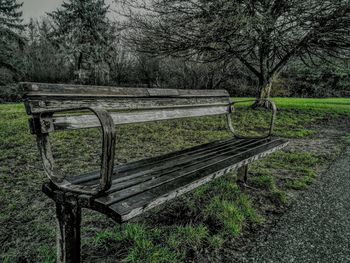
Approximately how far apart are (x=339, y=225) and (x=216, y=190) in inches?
45.9

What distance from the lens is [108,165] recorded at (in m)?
1.26

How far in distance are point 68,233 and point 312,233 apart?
1.86 m

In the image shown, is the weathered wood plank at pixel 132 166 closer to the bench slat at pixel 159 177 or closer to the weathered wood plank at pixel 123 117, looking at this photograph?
the bench slat at pixel 159 177

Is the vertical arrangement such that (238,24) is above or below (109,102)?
above

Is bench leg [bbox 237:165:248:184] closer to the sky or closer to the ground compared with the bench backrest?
closer to the ground

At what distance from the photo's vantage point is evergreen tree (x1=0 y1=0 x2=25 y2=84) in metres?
23.8

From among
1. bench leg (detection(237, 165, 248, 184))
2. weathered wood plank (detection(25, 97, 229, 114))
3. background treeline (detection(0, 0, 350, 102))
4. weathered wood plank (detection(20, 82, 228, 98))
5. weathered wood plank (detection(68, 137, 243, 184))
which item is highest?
background treeline (detection(0, 0, 350, 102))

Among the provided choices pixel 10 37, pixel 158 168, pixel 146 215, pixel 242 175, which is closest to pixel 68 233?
pixel 158 168

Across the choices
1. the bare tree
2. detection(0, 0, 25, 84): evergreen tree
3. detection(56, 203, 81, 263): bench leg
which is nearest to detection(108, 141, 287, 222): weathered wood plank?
detection(56, 203, 81, 263): bench leg

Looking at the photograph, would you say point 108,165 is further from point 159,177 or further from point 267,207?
point 267,207

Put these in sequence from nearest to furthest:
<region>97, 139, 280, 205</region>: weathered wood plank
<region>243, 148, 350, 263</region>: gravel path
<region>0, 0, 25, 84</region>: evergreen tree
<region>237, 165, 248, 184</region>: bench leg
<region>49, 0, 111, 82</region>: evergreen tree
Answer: <region>97, 139, 280, 205</region>: weathered wood plank < <region>243, 148, 350, 263</region>: gravel path < <region>237, 165, 248, 184</region>: bench leg < <region>49, 0, 111, 82</region>: evergreen tree < <region>0, 0, 25, 84</region>: evergreen tree

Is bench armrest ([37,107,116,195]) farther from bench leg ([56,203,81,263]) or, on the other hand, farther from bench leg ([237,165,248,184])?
bench leg ([237,165,248,184])

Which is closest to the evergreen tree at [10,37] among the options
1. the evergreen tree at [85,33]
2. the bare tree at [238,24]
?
the evergreen tree at [85,33]

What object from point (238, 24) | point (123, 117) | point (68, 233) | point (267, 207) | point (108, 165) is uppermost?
point (238, 24)
